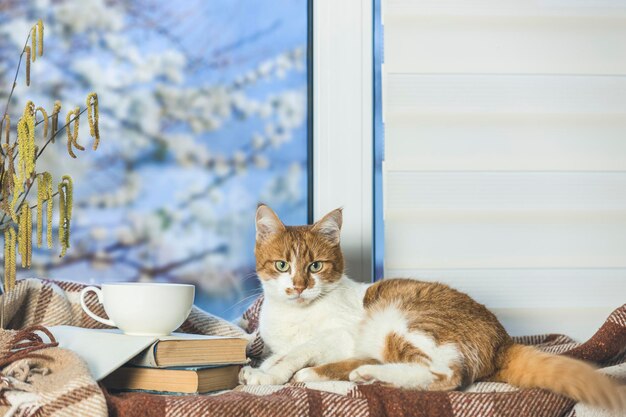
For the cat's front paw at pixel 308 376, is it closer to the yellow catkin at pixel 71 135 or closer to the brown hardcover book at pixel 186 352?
the brown hardcover book at pixel 186 352

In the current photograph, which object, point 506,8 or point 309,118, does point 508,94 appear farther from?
point 309,118

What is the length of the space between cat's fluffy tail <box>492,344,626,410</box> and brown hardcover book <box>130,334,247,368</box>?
0.52 metres

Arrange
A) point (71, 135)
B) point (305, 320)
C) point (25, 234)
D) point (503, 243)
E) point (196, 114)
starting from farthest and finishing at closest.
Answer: point (196, 114) → point (503, 243) → point (305, 320) → point (71, 135) → point (25, 234)

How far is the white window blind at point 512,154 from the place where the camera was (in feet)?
6.66

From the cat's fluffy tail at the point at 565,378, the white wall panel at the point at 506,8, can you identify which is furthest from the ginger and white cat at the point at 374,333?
the white wall panel at the point at 506,8

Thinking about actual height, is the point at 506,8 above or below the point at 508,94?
above

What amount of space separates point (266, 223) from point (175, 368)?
1.71ft

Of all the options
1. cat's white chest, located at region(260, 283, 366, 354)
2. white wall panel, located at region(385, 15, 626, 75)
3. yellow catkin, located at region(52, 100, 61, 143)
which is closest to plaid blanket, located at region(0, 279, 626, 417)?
cat's white chest, located at region(260, 283, 366, 354)

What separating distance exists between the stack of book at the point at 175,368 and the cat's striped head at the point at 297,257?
1.13ft

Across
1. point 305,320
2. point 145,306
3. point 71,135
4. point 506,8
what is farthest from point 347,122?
point 145,306

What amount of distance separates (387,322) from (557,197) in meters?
0.80

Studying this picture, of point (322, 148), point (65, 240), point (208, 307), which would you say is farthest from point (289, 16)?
point (65, 240)

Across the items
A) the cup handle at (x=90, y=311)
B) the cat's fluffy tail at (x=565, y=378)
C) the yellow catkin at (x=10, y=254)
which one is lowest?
the cat's fluffy tail at (x=565, y=378)

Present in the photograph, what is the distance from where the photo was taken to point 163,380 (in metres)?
1.27
